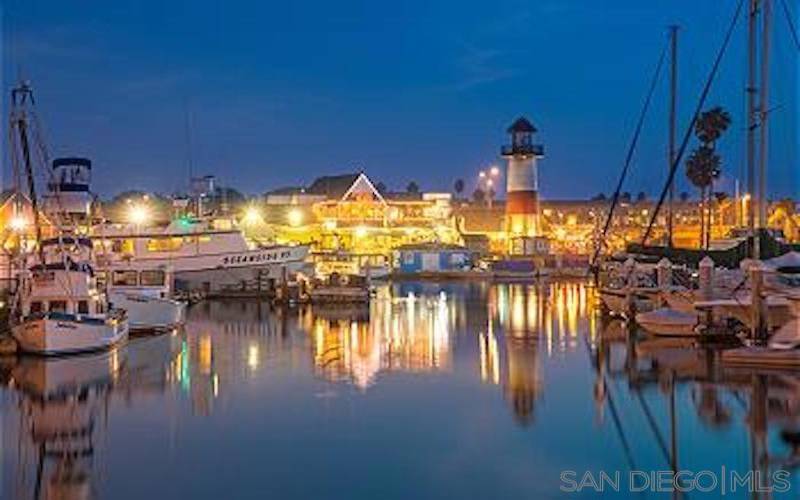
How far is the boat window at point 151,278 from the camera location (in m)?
51.6

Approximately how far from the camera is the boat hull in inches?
1170

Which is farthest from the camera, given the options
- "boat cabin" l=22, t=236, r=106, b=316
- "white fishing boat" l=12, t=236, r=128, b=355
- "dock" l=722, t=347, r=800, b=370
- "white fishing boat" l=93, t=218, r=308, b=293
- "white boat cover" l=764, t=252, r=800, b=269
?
"white fishing boat" l=93, t=218, r=308, b=293

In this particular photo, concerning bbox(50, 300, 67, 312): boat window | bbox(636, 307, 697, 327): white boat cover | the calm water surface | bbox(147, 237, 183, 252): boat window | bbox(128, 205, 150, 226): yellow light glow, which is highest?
bbox(128, 205, 150, 226): yellow light glow

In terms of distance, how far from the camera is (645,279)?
46.8 metres

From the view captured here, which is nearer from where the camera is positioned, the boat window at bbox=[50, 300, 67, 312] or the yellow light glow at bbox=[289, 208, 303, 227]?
the boat window at bbox=[50, 300, 67, 312]

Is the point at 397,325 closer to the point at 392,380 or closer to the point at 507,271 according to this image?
the point at 392,380

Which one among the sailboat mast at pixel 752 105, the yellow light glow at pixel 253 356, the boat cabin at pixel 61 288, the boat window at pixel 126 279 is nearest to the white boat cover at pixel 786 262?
the sailboat mast at pixel 752 105

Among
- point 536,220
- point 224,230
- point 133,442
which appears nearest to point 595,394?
point 133,442

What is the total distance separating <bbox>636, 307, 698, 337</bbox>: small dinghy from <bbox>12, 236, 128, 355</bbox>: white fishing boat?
18.3 meters

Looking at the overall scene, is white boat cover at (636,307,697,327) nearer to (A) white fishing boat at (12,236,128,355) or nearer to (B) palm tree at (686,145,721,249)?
(A) white fishing boat at (12,236,128,355)

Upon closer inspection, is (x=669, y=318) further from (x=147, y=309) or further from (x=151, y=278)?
(x=151, y=278)

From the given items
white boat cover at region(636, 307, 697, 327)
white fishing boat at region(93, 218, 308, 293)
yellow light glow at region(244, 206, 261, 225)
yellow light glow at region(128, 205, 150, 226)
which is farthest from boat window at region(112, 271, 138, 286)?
yellow light glow at region(244, 206, 261, 225)

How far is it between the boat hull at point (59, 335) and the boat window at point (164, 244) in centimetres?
3495

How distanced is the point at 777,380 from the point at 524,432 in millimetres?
8064
